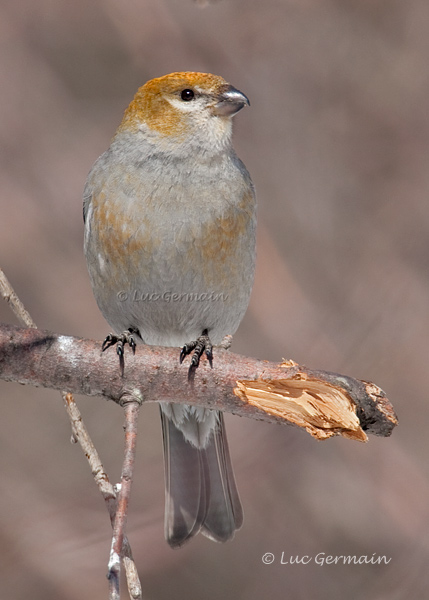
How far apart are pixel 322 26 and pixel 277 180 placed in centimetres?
119

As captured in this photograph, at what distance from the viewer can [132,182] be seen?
3.61m

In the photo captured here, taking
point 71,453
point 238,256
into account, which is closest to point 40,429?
point 71,453

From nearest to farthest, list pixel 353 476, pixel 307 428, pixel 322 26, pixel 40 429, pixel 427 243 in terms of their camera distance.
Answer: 1. pixel 307 428
2. pixel 353 476
3. pixel 427 243
4. pixel 40 429
5. pixel 322 26

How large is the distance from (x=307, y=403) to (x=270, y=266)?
214 centimetres

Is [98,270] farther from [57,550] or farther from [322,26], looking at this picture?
[322,26]

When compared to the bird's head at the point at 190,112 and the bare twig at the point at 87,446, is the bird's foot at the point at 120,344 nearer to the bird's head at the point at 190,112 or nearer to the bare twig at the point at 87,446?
the bare twig at the point at 87,446

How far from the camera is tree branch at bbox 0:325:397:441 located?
2.70m

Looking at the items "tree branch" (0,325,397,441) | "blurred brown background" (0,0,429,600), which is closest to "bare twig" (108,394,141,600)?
"tree branch" (0,325,397,441)

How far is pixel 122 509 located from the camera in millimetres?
Answer: 2102

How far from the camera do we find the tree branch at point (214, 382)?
2701mm

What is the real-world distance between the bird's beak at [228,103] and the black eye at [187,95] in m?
0.13

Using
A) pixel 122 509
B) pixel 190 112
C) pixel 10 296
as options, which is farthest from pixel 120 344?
pixel 190 112

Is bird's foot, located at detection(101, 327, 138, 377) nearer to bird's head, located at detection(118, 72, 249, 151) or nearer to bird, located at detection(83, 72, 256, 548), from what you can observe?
bird, located at detection(83, 72, 256, 548)

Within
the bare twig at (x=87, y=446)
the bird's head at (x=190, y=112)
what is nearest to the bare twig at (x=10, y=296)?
the bare twig at (x=87, y=446)
